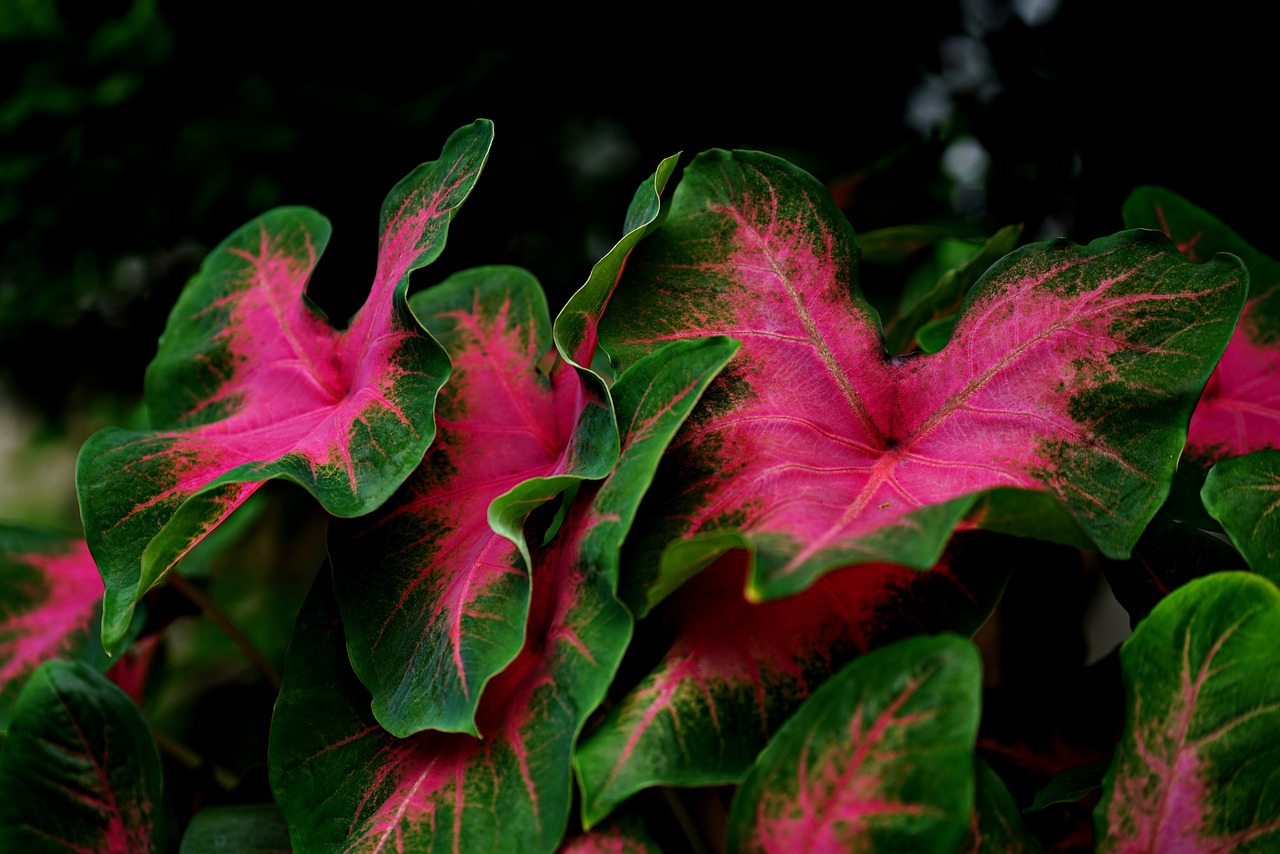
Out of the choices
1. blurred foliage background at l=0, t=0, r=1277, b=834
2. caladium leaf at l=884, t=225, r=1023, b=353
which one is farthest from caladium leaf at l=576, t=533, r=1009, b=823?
blurred foliage background at l=0, t=0, r=1277, b=834

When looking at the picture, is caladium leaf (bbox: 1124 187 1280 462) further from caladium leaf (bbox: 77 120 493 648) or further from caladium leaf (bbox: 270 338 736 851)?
caladium leaf (bbox: 77 120 493 648)

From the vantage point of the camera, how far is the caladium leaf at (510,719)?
1.49 feet

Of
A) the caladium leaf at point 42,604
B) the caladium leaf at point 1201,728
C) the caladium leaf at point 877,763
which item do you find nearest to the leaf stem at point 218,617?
the caladium leaf at point 42,604

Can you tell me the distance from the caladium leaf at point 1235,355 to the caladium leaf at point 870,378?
6.2 inches

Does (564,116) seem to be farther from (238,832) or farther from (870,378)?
(238,832)

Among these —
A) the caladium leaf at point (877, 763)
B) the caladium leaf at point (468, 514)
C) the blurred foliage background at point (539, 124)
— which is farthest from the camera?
the blurred foliage background at point (539, 124)

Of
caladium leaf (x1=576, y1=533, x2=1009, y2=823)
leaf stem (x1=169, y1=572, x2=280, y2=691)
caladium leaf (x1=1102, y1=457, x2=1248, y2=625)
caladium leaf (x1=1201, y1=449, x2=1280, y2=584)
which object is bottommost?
leaf stem (x1=169, y1=572, x2=280, y2=691)

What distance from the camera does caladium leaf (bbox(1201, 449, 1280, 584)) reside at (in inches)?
18.8

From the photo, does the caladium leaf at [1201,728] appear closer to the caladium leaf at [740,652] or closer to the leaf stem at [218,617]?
the caladium leaf at [740,652]

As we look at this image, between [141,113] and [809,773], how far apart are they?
1.38 m

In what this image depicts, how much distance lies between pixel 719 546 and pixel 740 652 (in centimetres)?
8

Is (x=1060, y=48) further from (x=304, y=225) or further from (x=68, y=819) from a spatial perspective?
(x=68, y=819)

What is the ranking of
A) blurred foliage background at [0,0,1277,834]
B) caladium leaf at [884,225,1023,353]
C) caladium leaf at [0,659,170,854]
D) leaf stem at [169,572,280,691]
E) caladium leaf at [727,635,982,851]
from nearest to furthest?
caladium leaf at [727,635,982,851] → caladium leaf at [0,659,170,854] → caladium leaf at [884,225,1023,353] → leaf stem at [169,572,280,691] → blurred foliage background at [0,0,1277,834]

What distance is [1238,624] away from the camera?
0.44 m
